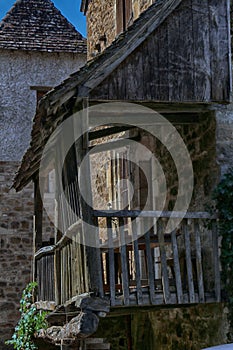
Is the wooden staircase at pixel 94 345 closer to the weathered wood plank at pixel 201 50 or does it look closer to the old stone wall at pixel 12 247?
the weathered wood plank at pixel 201 50

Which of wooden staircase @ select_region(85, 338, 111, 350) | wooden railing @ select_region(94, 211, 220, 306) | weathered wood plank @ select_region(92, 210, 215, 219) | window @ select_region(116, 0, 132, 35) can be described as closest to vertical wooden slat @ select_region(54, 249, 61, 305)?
wooden staircase @ select_region(85, 338, 111, 350)

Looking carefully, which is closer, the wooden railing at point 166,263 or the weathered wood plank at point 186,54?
the wooden railing at point 166,263

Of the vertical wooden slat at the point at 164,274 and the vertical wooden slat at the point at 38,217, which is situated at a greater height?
the vertical wooden slat at the point at 38,217

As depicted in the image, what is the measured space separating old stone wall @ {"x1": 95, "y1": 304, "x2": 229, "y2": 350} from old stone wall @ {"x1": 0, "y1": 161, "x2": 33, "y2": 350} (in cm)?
416

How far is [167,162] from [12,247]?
6.29m

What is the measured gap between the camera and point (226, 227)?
7.32 metres

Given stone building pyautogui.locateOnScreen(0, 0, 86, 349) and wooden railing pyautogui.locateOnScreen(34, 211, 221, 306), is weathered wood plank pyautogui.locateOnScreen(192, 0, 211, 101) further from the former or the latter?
stone building pyautogui.locateOnScreen(0, 0, 86, 349)

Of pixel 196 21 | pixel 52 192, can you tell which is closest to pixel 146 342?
pixel 196 21

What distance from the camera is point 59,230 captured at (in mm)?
8625

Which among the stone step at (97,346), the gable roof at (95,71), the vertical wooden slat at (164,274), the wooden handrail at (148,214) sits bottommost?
the stone step at (97,346)

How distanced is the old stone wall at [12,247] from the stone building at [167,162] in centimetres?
542

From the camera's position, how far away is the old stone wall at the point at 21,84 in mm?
Answer: 15008

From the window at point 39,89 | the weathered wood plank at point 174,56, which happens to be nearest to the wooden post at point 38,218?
the weathered wood plank at point 174,56

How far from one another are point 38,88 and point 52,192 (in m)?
2.35
